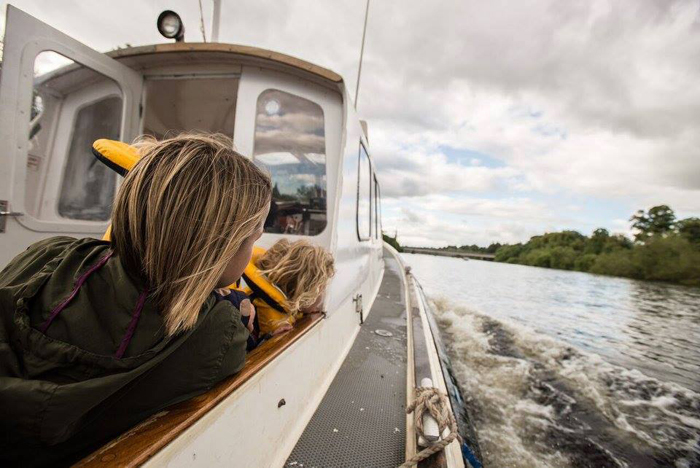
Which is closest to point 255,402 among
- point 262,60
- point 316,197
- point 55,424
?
point 55,424

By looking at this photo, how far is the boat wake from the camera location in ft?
9.82

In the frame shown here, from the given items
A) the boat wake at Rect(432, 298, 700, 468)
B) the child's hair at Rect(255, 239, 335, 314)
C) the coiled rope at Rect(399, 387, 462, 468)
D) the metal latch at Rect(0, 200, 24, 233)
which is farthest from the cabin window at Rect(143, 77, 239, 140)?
the boat wake at Rect(432, 298, 700, 468)

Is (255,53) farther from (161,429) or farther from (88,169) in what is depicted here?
(161,429)

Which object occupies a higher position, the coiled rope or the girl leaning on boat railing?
the girl leaning on boat railing

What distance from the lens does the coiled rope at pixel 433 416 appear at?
1.48 m

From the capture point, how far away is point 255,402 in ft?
4.13

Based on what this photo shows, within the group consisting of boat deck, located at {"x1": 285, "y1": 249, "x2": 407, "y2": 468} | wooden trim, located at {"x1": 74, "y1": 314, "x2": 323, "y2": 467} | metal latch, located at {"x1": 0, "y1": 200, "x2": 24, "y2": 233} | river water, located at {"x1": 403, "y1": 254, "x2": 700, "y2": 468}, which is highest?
metal latch, located at {"x1": 0, "y1": 200, "x2": 24, "y2": 233}

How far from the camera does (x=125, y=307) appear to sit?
756 millimetres

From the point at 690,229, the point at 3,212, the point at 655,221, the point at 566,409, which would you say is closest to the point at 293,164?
the point at 3,212

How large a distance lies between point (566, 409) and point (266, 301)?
3.96 metres

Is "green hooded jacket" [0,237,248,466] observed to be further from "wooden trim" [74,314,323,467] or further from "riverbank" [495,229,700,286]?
"riverbank" [495,229,700,286]

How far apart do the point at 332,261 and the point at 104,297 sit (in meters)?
1.35

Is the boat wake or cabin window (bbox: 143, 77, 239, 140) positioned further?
cabin window (bbox: 143, 77, 239, 140)

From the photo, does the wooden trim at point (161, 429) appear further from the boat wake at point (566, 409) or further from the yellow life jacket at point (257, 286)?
the boat wake at point (566, 409)
